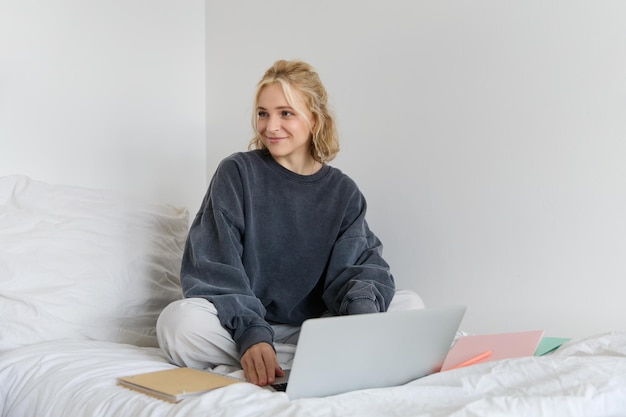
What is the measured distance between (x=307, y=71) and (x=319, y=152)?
0.18 metres

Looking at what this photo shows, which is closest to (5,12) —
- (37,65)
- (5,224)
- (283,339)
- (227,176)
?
(37,65)

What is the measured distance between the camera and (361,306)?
1.38 meters

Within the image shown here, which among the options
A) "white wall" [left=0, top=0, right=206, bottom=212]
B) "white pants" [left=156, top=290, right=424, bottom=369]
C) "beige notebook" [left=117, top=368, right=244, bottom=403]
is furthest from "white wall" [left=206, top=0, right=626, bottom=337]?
"beige notebook" [left=117, top=368, right=244, bottom=403]

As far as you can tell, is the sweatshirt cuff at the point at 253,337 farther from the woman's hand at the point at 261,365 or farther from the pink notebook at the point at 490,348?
the pink notebook at the point at 490,348

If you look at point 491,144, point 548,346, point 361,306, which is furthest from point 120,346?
point 491,144

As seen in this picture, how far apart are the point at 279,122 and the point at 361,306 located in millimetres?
442

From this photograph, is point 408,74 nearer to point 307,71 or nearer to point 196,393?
point 307,71

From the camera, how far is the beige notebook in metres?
1.00

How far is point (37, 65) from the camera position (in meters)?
1.88

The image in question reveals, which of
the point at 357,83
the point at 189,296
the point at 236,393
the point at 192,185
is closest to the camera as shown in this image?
the point at 236,393

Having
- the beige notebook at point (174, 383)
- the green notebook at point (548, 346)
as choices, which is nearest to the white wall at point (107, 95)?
the beige notebook at point (174, 383)

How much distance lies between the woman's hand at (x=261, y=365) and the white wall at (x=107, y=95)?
954 millimetres

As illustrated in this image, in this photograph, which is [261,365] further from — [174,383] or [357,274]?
[357,274]

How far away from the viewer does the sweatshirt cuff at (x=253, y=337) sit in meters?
1.25
